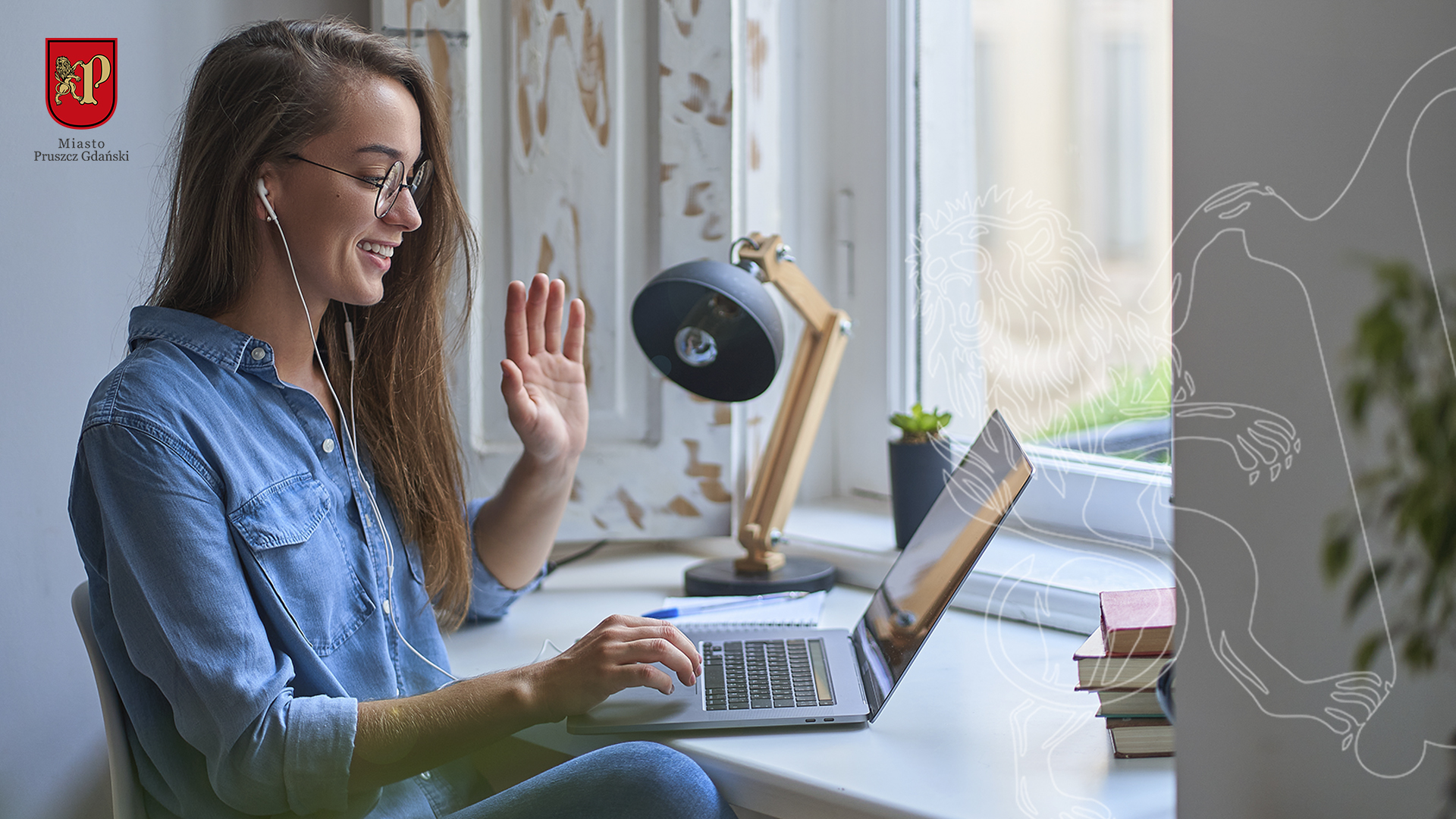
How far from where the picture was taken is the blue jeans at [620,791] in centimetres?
92

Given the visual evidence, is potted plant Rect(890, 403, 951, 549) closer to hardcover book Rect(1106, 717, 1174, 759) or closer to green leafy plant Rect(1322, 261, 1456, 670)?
hardcover book Rect(1106, 717, 1174, 759)

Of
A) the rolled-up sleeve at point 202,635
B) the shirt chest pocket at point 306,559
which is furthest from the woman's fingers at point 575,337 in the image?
the rolled-up sleeve at point 202,635

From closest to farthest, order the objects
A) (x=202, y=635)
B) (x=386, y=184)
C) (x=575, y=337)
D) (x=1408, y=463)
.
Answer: (x=1408, y=463) → (x=202, y=635) → (x=386, y=184) → (x=575, y=337)

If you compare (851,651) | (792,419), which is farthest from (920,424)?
(851,651)

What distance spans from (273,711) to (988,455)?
657 millimetres

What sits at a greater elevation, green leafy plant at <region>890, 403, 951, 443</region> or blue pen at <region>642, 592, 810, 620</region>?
green leafy plant at <region>890, 403, 951, 443</region>

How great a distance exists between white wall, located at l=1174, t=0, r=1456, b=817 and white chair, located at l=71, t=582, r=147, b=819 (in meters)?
0.81

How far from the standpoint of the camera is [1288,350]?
64 centimetres

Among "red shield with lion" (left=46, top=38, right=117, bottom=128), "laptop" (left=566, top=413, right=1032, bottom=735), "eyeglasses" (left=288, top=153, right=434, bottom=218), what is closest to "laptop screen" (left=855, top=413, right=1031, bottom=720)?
"laptop" (left=566, top=413, right=1032, bottom=735)

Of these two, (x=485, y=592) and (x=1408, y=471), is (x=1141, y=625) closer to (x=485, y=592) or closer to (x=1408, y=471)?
(x=1408, y=471)

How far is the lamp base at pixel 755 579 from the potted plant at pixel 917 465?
0.13 metres

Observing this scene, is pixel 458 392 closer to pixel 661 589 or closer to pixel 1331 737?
pixel 661 589

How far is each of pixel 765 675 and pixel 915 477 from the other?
1.44ft

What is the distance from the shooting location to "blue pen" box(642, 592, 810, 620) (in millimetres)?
1271
